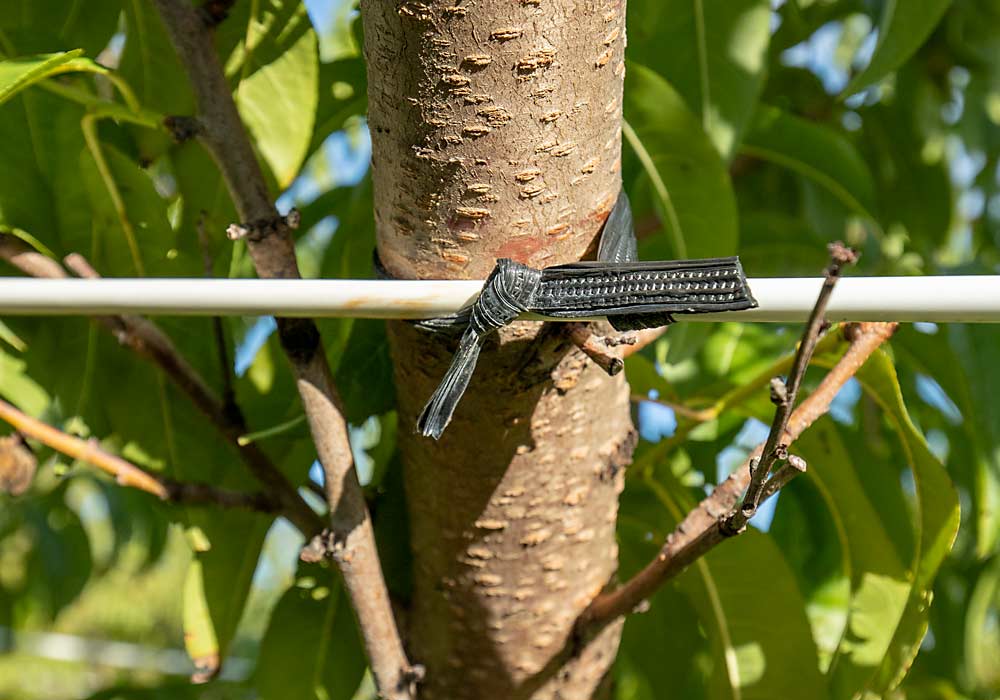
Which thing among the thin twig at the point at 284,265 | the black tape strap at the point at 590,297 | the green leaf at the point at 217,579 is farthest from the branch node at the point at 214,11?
the green leaf at the point at 217,579

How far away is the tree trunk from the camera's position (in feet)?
1.35

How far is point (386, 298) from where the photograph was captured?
1.35 feet

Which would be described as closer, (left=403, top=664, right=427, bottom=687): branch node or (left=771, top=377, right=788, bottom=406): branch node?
(left=771, top=377, right=788, bottom=406): branch node

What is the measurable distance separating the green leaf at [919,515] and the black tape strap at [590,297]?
218 millimetres

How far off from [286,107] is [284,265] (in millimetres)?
164

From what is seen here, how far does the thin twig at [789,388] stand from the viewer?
1.06 feet

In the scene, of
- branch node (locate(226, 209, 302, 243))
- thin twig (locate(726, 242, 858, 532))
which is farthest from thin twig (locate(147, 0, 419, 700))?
thin twig (locate(726, 242, 858, 532))

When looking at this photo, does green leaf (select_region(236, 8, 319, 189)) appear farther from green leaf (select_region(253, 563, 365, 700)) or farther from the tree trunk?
green leaf (select_region(253, 563, 365, 700))

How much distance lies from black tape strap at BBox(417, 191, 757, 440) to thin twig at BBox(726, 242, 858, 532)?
38 millimetres

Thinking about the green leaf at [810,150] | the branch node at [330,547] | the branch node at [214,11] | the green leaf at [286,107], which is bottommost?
the branch node at [330,547]

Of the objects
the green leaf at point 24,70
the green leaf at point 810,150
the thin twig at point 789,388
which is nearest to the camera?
the thin twig at point 789,388

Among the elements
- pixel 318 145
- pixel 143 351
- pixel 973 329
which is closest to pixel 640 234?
pixel 973 329

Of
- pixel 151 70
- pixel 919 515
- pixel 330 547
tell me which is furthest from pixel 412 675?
pixel 151 70

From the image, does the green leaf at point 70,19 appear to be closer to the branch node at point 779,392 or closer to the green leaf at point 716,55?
the green leaf at point 716,55
